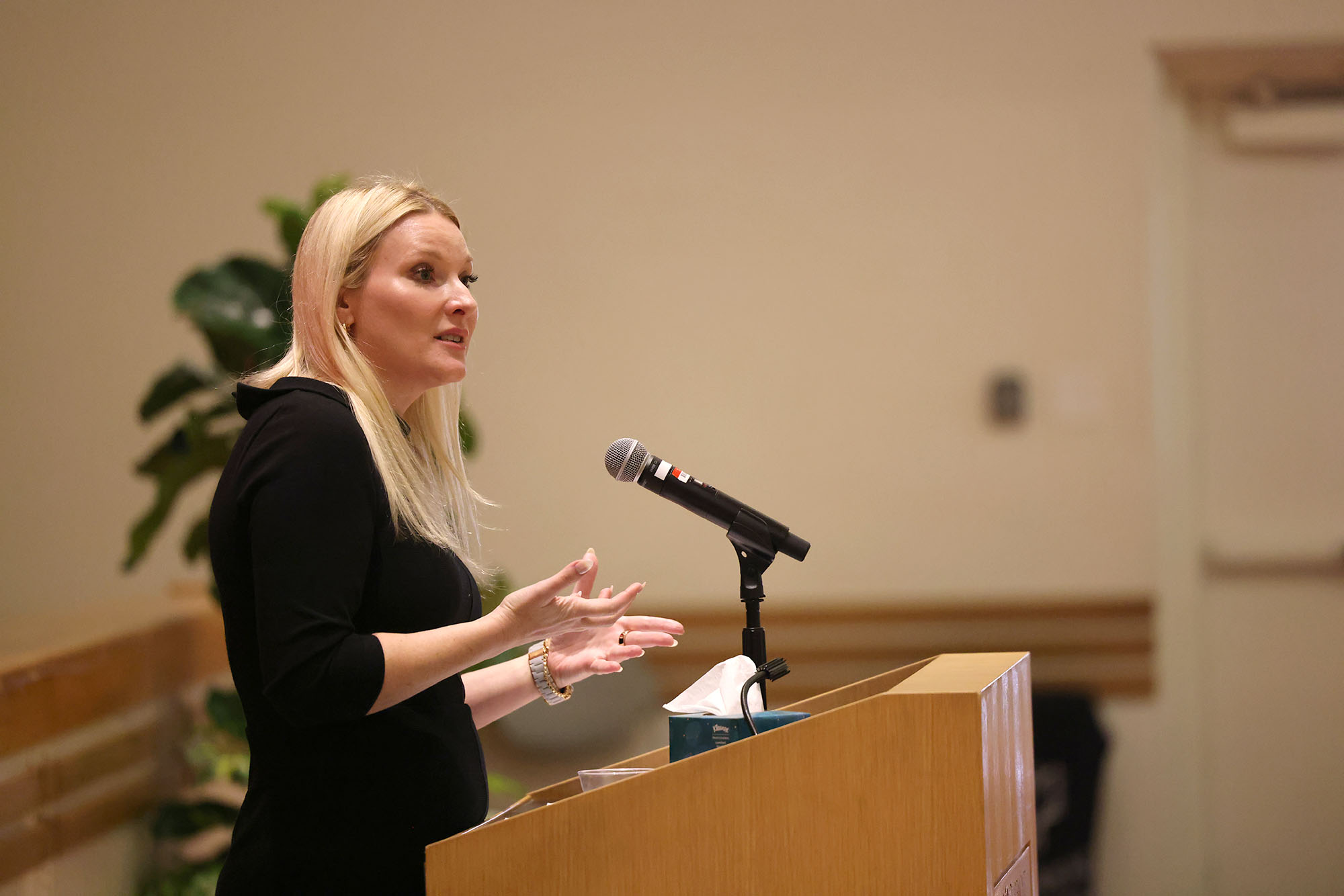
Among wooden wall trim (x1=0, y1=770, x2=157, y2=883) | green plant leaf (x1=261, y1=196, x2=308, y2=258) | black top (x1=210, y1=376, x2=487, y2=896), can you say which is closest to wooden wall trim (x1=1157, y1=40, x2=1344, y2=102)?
green plant leaf (x1=261, y1=196, x2=308, y2=258)

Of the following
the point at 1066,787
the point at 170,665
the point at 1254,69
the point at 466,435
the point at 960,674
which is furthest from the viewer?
the point at 1254,69

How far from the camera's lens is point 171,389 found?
2703mm

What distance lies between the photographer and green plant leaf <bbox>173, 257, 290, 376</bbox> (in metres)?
2.62

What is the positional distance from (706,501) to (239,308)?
1.79 metres

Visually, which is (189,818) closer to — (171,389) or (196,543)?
(196,543)

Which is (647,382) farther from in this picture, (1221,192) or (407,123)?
(1221,192)

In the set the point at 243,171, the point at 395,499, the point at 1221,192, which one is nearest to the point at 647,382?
the point at 243,171

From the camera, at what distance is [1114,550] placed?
10.7 ft

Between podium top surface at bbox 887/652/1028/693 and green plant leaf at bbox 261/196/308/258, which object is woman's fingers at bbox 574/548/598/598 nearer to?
podium top surface at bbox 887/652/1028/693

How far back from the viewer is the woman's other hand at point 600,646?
1.36 metres

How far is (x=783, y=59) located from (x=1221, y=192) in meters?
1.38

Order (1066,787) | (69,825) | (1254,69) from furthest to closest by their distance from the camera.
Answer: (1254,69) → (1066,787) → (69,825)

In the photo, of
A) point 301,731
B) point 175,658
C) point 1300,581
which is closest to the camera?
point 301,731

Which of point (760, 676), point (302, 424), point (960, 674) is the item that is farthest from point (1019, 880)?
point (302, 424)
